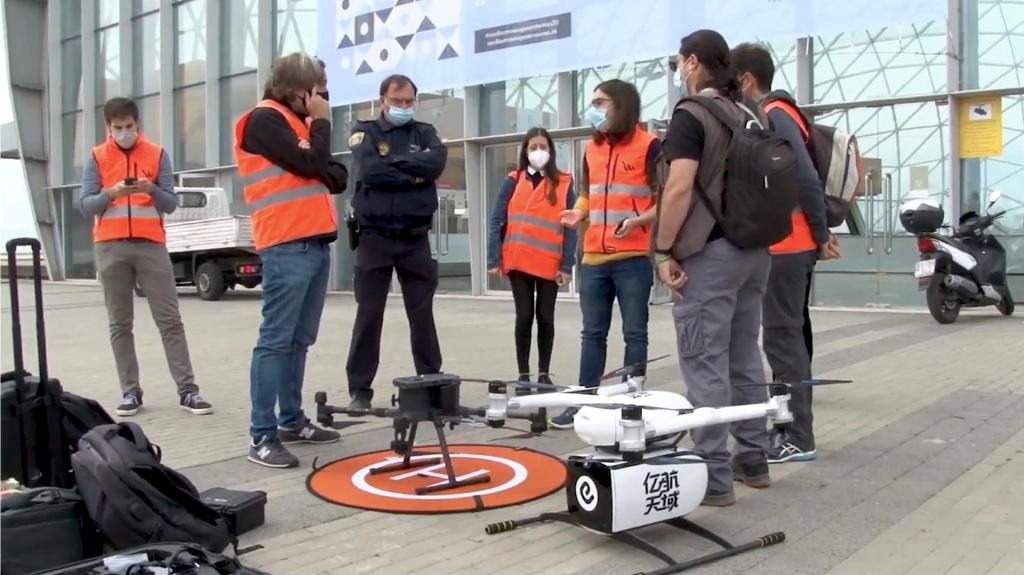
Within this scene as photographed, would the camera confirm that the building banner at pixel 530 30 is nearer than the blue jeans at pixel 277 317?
No

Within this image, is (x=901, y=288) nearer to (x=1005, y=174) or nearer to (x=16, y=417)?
(x=1005, y=174)

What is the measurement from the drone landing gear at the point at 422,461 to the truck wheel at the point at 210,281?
1308 centimetres

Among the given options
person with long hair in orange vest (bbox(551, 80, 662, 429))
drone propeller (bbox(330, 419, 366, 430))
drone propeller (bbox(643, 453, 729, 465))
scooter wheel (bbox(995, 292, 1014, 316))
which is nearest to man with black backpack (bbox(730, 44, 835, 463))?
person with long hair in orange vest (bbox(551, 80, 662, 429))

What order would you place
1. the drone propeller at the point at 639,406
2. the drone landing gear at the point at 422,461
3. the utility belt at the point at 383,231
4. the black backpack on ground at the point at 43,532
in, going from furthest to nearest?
the utility belt at the point at 383,231
the drone landing gear at the point at 422,461
the drone propeller at the point at 639,406
the black backpack on ground at the point at 43,532

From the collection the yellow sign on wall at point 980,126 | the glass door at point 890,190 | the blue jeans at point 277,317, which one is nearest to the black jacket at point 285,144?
the blue jeans at point 277,317

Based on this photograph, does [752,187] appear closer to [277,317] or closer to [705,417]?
[705,417]

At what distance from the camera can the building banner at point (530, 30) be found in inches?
473

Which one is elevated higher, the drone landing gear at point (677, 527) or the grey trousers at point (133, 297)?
the grey trousers at point (133, 297)

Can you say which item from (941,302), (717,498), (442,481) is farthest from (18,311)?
(941,302)

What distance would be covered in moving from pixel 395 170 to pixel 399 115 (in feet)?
1.04

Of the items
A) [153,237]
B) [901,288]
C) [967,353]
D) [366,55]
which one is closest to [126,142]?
[153,237]

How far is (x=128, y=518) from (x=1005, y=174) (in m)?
11.8

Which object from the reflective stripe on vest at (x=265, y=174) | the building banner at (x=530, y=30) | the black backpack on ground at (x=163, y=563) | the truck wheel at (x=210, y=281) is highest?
the building banner at (x=530, y=30)

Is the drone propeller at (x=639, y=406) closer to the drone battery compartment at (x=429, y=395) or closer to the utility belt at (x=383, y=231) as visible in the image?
the drone battery compartment at (x=429, y=395)
